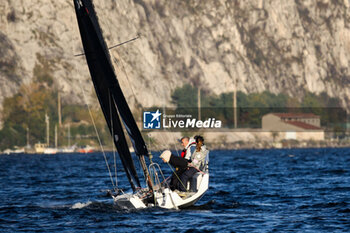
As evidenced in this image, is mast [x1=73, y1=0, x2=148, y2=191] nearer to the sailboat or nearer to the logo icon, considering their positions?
the sailboat

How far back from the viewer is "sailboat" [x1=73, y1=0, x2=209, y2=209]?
26.5 meters

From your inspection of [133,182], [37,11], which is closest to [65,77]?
[37,11]

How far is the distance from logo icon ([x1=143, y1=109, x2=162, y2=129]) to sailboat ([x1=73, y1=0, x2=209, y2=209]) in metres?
124

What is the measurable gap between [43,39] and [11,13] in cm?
1238

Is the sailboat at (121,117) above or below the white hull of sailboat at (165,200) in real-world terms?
above

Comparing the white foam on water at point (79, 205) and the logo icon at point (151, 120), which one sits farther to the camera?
the logo icon at point (151, 120)

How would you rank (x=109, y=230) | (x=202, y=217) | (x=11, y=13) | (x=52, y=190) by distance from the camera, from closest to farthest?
(x=109, y=230) < (x=202, y=217) < (x=52, y=190) < (x=11, y=13)

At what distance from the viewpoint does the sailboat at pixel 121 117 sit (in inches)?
1045

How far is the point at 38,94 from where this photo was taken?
17100cm

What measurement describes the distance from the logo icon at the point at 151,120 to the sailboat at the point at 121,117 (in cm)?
12438

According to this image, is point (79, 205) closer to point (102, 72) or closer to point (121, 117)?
point (121, 117)

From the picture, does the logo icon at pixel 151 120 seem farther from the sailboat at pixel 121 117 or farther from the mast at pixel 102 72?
the mast at pixel 102 72

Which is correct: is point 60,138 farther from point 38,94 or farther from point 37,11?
point 37,11

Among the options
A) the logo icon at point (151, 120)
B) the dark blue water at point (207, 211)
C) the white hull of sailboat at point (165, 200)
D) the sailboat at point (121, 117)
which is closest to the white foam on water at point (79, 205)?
the dark blue water at point (207, 211)
